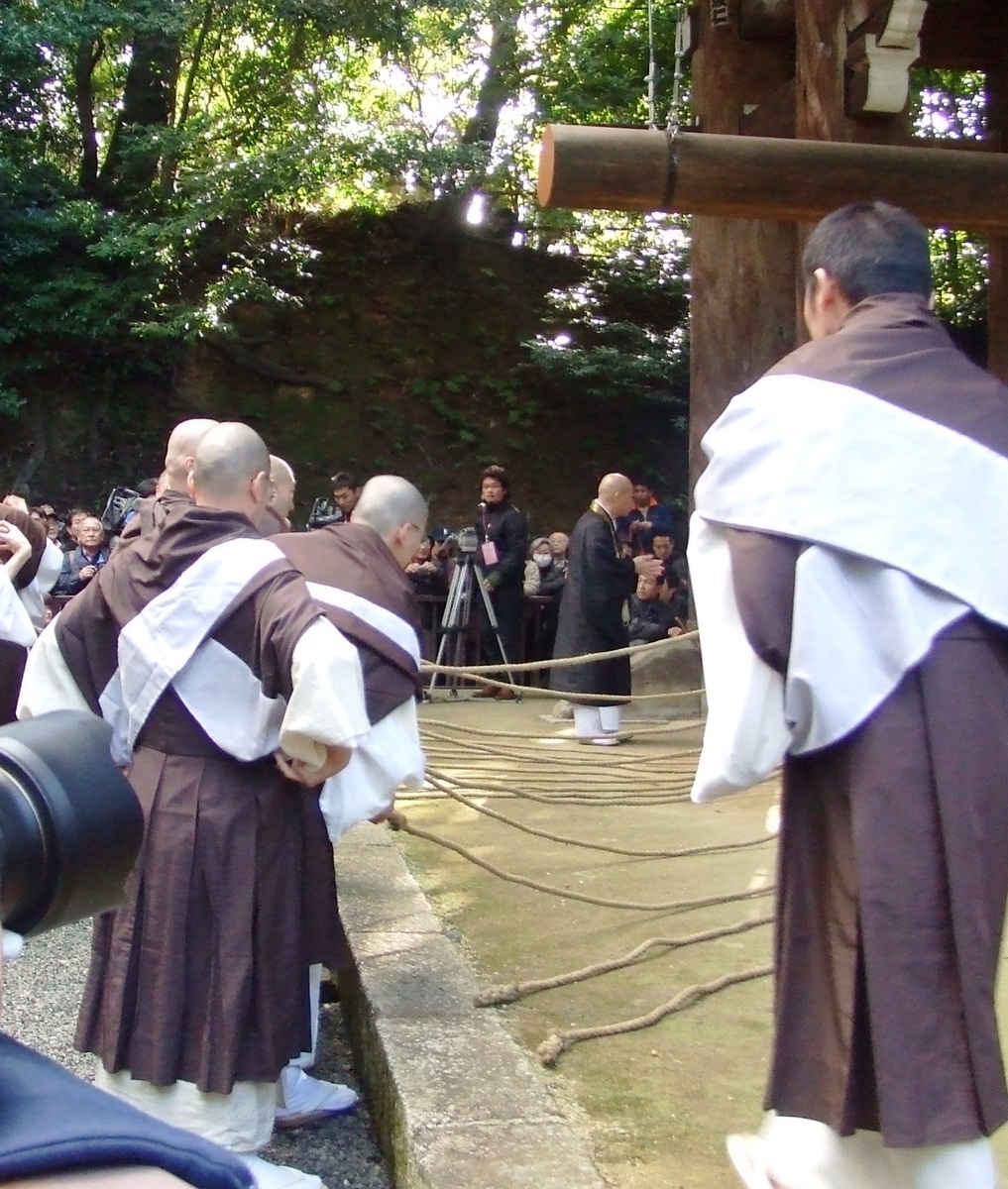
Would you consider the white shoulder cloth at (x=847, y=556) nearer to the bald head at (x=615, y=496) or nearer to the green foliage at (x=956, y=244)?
the bald head at (x=615, y=496)

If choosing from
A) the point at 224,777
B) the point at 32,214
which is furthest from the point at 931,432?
the point at 32,214

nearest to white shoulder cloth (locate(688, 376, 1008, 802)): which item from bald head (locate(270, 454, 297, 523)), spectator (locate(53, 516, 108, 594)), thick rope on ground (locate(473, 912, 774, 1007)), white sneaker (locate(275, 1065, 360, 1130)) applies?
thick rope on ground (locate(473, 912, 774, 1007))

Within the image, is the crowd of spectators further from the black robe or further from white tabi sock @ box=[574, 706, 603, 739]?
white tabi sock @ box=[574, 706, 603, 739]

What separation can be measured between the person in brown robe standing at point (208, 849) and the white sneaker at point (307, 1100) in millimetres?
457

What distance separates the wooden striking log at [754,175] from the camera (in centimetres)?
387

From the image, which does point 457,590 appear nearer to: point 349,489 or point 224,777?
point 349,489

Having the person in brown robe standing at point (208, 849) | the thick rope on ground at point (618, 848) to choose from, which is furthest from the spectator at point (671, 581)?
the person in brown robe standing at point (208, 849)

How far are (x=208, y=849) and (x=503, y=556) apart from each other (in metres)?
7.87

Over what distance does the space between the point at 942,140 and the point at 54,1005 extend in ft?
16.2

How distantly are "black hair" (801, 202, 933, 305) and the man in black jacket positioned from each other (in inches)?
327

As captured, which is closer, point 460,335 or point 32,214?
point 32,214

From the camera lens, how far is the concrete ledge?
246cm

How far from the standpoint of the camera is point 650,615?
9234 millimetres

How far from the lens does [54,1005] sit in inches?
157
